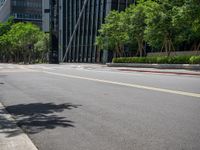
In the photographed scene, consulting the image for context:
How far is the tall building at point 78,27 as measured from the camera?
67.8m

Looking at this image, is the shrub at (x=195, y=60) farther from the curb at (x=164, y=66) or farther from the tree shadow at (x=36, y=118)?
the tree shadow at (x=36, y=118)

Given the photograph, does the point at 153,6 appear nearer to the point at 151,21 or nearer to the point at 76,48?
the point at 151,21

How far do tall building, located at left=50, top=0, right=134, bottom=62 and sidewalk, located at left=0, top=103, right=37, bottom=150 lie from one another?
59.1 metres

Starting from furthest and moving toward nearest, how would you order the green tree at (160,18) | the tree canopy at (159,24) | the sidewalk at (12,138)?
1. the green tree at (160,18)
2. the tree canopy at (159,24)
3. the sidewalk at (12,138)

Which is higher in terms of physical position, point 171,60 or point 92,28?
point 92,28

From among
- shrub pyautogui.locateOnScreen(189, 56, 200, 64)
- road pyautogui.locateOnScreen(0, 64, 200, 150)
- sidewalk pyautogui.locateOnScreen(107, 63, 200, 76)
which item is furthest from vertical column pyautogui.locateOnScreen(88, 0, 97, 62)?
road pyautogui.locateOnScreen(0, 64, 200, 150)

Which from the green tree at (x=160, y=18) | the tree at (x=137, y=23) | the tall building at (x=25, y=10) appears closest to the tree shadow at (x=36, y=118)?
the green tree at (x=160, y=18)

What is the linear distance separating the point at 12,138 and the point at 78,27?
72.0 meters

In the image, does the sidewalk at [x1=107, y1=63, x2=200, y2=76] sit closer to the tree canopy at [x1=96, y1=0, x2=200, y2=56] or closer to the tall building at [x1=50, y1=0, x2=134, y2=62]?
the tree canopy at [x1=96, y1=0, x2=200, y2=56]

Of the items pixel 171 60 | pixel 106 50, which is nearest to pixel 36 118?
pixel 171 60

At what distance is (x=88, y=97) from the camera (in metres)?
10.9

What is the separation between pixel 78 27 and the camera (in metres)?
76.6

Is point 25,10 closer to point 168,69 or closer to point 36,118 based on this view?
point 168,69

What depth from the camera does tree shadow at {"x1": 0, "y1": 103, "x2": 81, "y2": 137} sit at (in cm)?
653
